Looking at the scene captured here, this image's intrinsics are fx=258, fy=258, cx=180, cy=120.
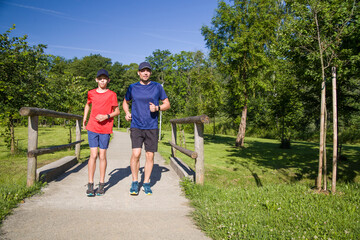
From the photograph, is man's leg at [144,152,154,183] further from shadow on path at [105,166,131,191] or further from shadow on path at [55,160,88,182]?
shadow on path at [55,160,88,182]

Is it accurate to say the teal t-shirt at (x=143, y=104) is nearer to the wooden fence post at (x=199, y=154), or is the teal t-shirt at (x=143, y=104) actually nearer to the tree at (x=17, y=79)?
the wooden fence post at (x=199, y=154)

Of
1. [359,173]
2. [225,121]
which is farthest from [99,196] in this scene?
[225,121]

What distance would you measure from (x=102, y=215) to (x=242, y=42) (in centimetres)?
1628

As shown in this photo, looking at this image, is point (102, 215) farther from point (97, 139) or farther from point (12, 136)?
point (12, 136)

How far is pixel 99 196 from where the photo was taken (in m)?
4.09

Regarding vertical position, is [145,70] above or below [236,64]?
below

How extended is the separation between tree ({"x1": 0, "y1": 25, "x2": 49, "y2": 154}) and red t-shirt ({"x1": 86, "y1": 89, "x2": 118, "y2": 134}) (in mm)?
5865

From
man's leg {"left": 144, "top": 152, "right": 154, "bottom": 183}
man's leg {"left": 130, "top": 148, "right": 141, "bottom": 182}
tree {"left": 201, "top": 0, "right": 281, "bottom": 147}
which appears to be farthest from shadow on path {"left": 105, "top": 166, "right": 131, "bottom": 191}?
tree {"left": 201, "top": 0, "right": 281, "bottom": 147}

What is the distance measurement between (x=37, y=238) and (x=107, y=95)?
233 centimetres

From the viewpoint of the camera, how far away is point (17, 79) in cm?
906

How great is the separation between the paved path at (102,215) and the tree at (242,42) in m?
14.9

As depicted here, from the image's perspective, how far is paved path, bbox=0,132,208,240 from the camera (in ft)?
8.79

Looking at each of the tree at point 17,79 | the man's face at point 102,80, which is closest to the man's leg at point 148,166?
the man's face at point 102,80

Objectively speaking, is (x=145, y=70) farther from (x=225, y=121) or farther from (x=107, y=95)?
(x=225, y=121)
